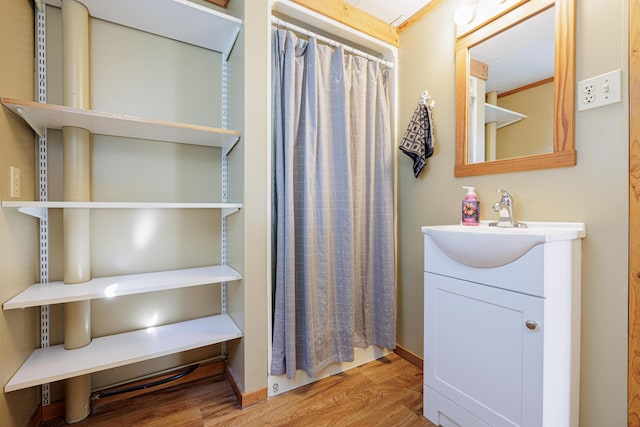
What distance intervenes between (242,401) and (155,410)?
1.39 ft

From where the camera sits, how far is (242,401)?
1325 mm

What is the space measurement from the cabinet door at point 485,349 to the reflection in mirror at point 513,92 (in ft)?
2.26

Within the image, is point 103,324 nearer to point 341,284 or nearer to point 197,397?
point 197,397

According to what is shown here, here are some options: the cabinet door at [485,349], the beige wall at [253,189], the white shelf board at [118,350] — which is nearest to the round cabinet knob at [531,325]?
the cabinet door at [485,349]

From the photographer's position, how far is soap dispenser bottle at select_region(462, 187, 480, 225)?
53.2 inches

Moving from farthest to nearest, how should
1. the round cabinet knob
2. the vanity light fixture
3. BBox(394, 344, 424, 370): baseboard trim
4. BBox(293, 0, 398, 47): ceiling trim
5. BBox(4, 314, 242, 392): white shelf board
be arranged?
BBox(394, 344, 424, 370): baseboard trim
BBox(293, 0, 398, 47): ceiling trim
the vanity light fixture
BBox(4, 314, 242, 392): white shelf board
the round cabinet knob

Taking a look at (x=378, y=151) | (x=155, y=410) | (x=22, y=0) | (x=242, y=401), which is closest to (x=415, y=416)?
(x=242, y=401)

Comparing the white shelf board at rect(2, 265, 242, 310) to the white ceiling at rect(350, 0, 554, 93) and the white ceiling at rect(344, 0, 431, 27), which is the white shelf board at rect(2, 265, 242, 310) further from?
the white ceiling at rect(344, 0, 431, 27)

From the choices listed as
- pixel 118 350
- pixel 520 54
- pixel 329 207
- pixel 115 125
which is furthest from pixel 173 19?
pixel 520 54

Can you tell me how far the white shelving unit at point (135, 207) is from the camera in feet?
3.30

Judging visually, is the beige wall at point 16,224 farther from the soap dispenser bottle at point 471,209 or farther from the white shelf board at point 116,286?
the soap dispenser bottle at point 471,209

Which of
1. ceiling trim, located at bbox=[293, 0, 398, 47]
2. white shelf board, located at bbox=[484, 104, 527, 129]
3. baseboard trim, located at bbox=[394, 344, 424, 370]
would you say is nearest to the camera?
white shelf board, located at bbox=[484, 104, 527, 129]

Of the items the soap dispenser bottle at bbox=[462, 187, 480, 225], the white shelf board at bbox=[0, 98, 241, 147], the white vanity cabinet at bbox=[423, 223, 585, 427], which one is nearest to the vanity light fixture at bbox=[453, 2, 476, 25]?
the soap dispenser bottle at bbox=[462, 187, 480, 225]

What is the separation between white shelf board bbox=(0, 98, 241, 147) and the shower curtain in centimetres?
36
